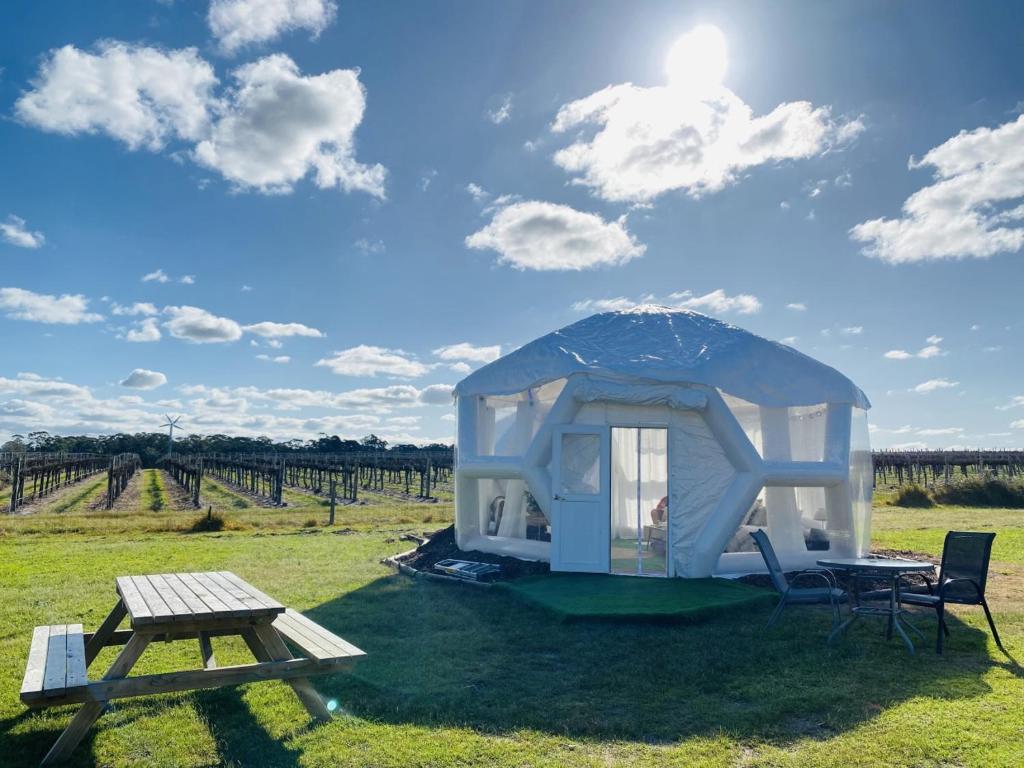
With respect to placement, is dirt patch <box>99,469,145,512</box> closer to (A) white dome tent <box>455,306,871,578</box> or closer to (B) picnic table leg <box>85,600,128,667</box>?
(A) white dome tent <box>455,306,871,578</box>

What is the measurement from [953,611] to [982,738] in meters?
3.91

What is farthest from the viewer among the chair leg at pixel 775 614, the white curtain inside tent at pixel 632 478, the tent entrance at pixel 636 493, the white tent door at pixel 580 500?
the white curtain inside tent at pixel 632 478

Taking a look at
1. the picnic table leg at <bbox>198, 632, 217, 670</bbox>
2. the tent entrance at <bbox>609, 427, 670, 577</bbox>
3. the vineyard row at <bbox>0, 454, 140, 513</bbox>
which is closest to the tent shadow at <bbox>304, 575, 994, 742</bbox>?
the picnic table leg at <bbox>198, 632, 217, 670</bbox>

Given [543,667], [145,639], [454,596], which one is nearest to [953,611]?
[543,667]

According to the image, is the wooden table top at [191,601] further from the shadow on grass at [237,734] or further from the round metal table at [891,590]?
the round metal table at [891,590]

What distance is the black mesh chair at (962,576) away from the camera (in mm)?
5926

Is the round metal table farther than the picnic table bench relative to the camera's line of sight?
Yes

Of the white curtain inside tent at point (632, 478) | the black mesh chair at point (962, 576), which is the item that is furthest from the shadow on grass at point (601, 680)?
the white curtain inside tent at point (632, 478)

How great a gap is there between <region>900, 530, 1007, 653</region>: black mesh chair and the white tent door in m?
3.80

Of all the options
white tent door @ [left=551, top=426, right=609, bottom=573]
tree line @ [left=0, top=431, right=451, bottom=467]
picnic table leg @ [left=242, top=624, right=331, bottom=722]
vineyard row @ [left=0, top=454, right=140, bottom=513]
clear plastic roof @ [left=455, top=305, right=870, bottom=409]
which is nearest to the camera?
picnic table leg @ [left=242, top=624, right=331, bottom=722]

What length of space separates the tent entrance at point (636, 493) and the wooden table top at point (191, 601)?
713cm

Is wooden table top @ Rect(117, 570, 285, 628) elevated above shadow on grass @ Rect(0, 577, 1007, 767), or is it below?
above

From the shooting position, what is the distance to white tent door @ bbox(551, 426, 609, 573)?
30.5 feet

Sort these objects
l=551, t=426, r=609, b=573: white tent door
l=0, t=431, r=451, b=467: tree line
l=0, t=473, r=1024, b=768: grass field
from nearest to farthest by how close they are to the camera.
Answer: l=0, t=473, r=1024, b=768: grass field, l=551, t=426, r=609, b=573: white tent door, l=0, t=431, r=451, b=467: tree line
